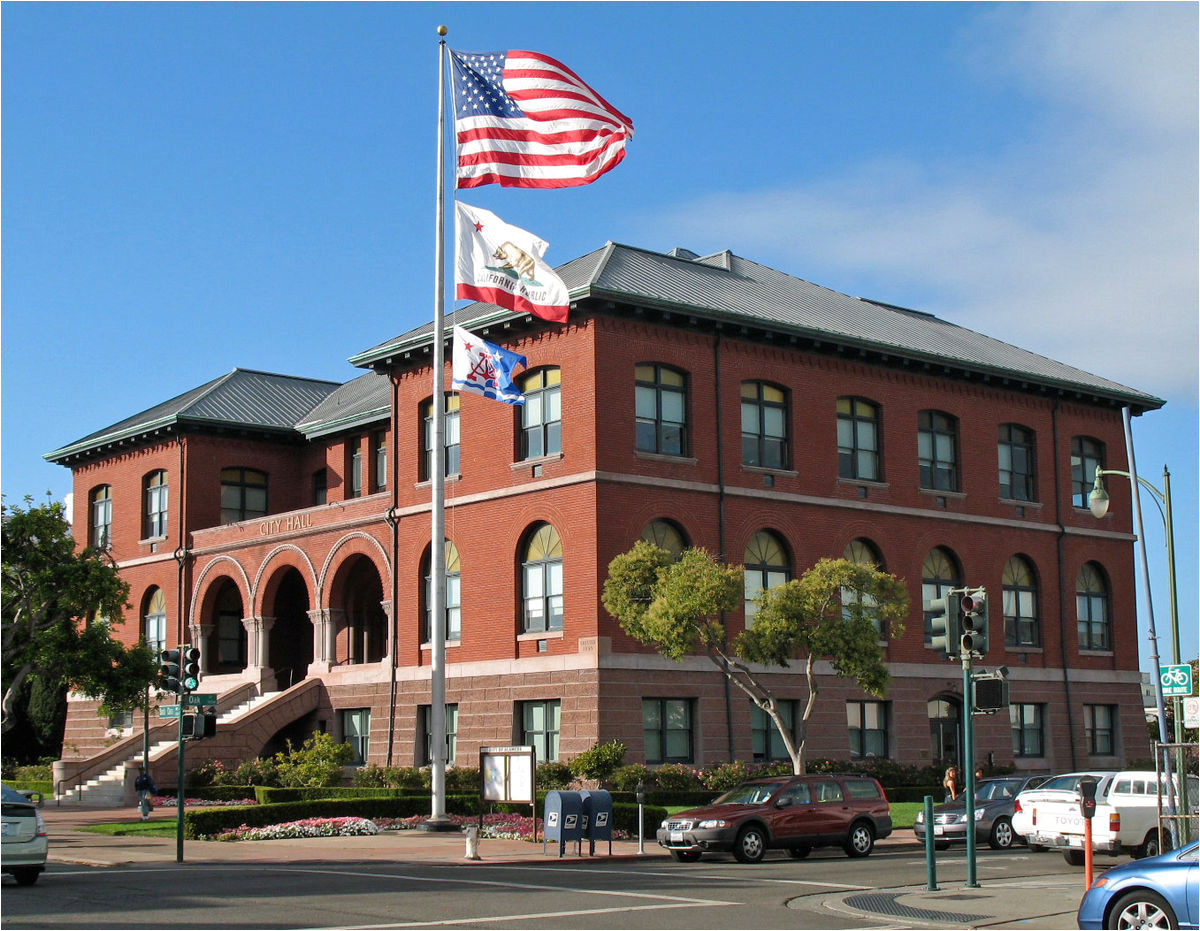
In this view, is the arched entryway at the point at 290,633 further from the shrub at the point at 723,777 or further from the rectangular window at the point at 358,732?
the shrub at the point at 723,777

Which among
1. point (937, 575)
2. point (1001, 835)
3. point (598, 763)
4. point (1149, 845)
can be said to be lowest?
point (1001, 835)

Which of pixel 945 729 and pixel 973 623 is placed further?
pixel 945 729

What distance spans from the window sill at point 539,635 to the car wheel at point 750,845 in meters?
13.0

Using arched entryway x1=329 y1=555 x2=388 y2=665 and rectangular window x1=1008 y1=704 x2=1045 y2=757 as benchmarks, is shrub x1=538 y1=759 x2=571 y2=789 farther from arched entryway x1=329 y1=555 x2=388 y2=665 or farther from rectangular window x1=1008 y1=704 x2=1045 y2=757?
rectangular window x1=1008 y1=704 x2=1045 y2=757

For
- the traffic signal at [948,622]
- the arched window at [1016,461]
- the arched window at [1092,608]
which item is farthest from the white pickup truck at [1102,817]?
the arched window at [1092,608]

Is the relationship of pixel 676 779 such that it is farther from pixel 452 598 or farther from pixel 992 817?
pixel 452 598

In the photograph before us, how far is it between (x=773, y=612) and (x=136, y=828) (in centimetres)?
1587

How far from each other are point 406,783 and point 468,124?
731 inches

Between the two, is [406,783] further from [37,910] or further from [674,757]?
[37,910]

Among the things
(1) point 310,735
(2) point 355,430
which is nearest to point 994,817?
(1) point 310,735

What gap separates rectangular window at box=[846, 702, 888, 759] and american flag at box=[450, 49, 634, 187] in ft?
66.3

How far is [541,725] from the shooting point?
40.4m

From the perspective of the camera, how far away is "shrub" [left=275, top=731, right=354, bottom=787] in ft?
139

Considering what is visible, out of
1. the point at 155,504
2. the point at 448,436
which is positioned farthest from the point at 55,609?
the point at 155,504
